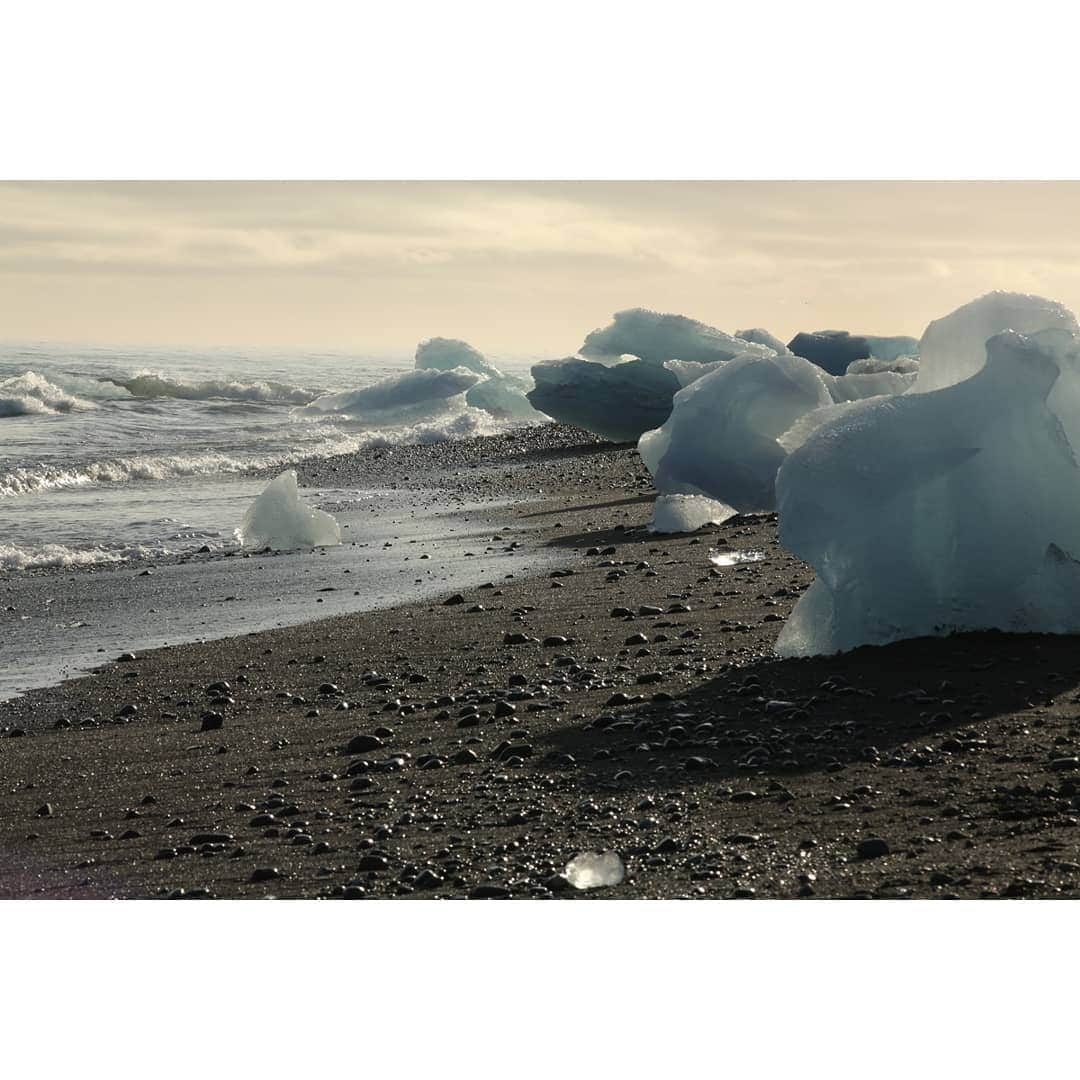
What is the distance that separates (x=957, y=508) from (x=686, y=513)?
209 inches

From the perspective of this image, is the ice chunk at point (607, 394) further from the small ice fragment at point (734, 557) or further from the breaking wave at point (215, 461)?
the small ice fragment at point (734, 557)

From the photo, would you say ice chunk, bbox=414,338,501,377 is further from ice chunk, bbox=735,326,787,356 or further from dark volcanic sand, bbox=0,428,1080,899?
dark volcanic sand, bbox=0,428,1080,899

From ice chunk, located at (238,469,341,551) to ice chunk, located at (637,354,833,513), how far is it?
2890 millimetres

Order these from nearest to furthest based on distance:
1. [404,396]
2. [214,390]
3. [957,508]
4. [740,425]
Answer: [957,508]
[740,425]
[404,396]
[214,390]

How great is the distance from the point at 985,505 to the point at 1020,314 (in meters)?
1.01

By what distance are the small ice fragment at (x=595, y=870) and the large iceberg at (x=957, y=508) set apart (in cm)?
Answer: 232

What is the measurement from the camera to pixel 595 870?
3768mm

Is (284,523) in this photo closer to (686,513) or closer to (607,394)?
(686,513)

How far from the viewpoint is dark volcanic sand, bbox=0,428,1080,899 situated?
3.85m

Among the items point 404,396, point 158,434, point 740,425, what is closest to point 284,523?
point 740,425

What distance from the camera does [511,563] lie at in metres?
10.1

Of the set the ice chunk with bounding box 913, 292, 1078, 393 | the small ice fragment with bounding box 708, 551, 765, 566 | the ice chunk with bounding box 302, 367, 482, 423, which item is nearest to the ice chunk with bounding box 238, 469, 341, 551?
the small ice fragment with bounding box 708, 551, 765, 566

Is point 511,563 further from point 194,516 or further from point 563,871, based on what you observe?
point 563,871

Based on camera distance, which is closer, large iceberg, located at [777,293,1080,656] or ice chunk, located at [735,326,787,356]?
large iceberg, located at [777,293,1080,656]
